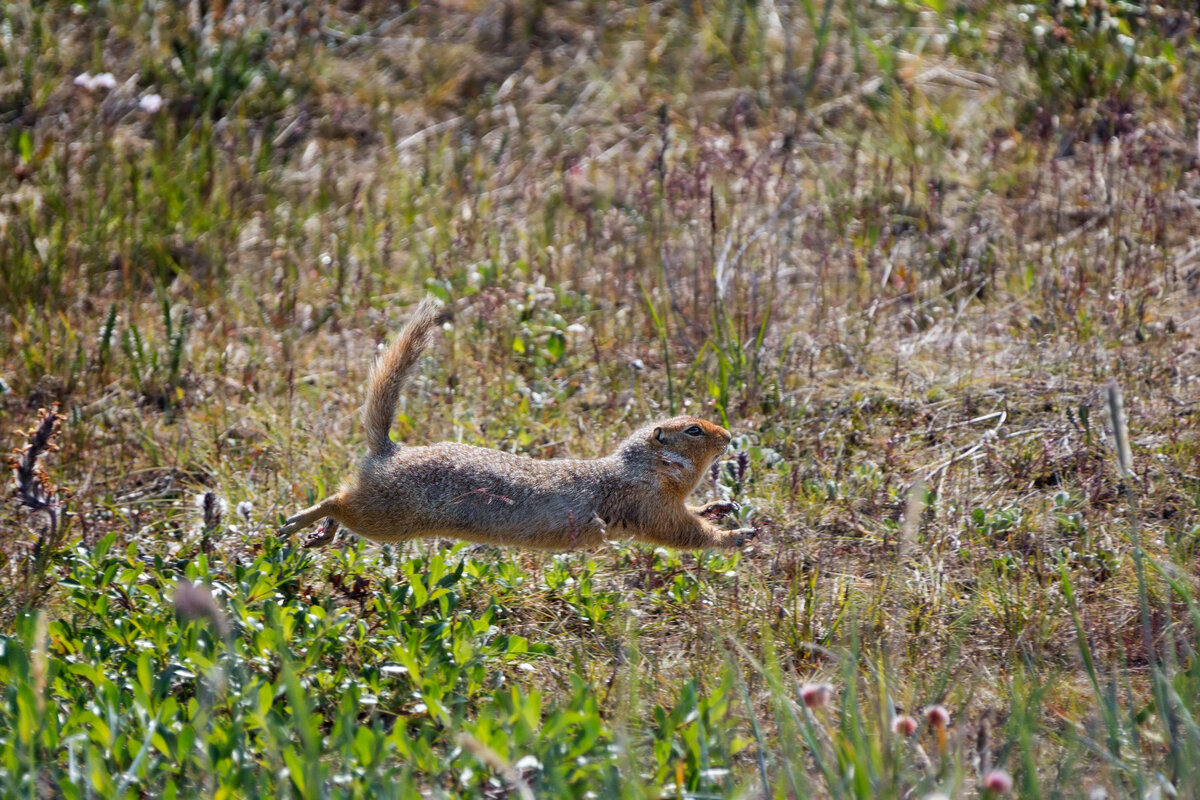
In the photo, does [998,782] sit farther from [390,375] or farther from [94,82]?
[94,82]

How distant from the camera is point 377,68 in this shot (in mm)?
7828

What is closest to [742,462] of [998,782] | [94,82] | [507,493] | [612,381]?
[507,493]

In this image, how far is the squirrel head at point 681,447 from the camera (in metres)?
4.06

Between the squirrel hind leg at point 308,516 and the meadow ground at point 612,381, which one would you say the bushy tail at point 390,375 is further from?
the meadow ground at point 612,381

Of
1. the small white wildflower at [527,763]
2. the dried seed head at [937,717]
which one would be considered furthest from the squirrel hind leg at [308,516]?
the dried seed head at [937,717]

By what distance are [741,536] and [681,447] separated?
1.22 feet

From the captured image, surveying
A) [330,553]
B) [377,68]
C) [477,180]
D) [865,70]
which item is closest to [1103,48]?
[865,70]

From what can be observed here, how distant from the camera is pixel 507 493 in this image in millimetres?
3824

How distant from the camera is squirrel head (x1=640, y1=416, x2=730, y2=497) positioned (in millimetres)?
4062

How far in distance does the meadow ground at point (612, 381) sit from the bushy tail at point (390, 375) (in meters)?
0.41

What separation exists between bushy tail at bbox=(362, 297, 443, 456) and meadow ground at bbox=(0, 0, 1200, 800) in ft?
1.34

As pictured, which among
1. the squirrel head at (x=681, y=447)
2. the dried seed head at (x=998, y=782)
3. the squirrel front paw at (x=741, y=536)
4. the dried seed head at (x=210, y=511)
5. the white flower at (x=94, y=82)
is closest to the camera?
the dried seed head at (x=998, y=782)

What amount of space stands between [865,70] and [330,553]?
4.90 m

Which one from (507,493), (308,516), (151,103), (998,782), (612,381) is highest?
(151,103)
